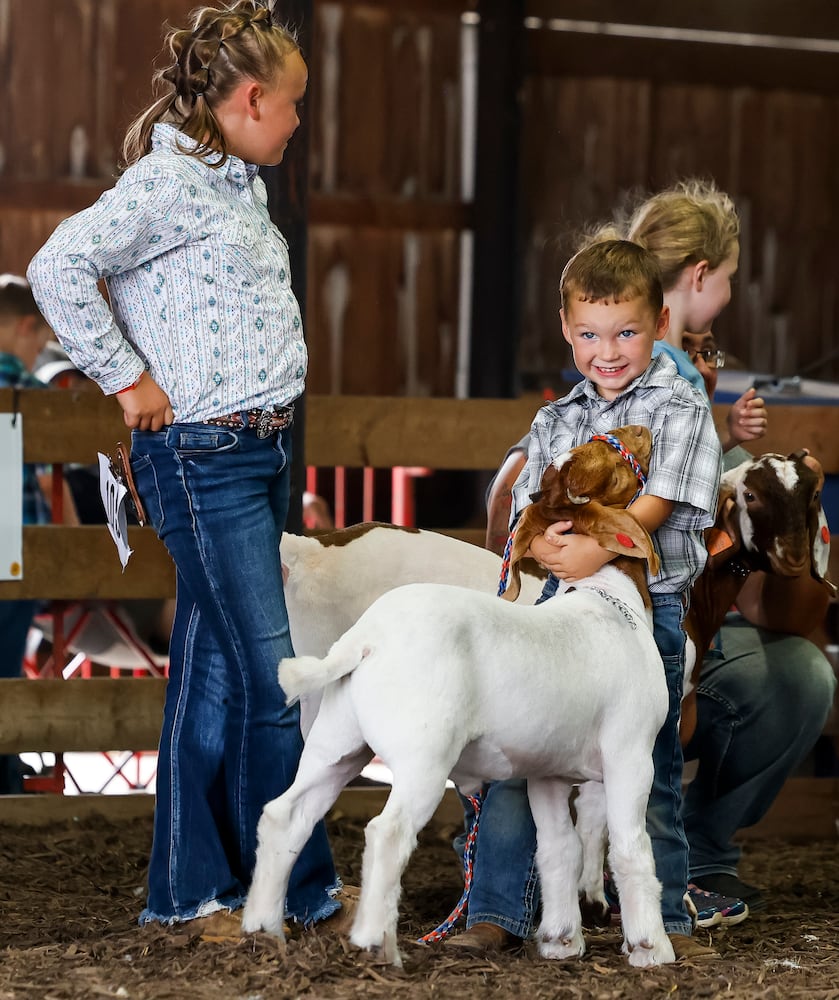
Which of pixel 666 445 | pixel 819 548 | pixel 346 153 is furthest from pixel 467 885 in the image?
pixel 346 153

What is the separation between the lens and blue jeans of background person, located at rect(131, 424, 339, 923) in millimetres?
2787

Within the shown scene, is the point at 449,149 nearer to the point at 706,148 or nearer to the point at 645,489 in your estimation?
the point at 706,148

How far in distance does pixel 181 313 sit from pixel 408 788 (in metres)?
1.03

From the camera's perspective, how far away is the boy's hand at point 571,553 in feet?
9.04

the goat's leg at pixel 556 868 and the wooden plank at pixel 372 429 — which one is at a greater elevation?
the wooden plank at pixel 372 429

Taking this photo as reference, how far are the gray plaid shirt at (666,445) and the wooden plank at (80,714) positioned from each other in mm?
1820

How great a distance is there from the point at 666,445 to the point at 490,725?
2.47 ft

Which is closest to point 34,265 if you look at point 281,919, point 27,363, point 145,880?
point 281,919

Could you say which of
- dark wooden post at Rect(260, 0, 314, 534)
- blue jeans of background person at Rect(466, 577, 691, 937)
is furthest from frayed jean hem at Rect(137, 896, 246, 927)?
dark wooden post at Rect(260, 0, 314, 534)

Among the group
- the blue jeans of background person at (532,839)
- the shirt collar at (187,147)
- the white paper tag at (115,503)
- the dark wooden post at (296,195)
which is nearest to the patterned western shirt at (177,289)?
the shirt collar at (187,147)

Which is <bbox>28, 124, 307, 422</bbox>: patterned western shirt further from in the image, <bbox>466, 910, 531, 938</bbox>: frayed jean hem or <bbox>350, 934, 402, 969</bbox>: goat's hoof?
<bbox>466, 910, 531, 938</bbox>: frayed jean hem

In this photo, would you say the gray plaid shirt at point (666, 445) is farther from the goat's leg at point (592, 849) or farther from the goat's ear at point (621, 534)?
the goat's leg at point (592, 849)

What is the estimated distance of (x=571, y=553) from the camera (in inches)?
108

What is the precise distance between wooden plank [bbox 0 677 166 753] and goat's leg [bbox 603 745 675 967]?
2086mm
